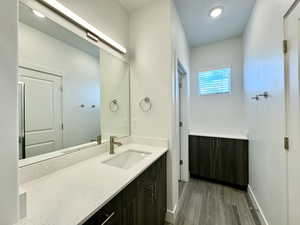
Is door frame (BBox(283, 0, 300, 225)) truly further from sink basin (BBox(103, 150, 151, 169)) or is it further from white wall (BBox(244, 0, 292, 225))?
sink basin (BBox(103, 150, 151, 169))

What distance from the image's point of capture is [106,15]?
1.58 metres

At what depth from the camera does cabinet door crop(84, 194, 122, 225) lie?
69cm

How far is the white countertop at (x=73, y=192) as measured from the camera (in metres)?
0.61

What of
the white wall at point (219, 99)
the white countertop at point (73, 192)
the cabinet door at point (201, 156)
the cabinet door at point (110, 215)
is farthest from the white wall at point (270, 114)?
the cabinet door at point (110, 215)

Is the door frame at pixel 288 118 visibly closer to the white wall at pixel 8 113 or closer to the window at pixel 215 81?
the white wall at pixel 8 113

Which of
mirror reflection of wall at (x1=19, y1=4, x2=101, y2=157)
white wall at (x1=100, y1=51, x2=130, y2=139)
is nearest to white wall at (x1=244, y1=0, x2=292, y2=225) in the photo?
white wall at (x1=100, y1=51, x2=130, y2=139)

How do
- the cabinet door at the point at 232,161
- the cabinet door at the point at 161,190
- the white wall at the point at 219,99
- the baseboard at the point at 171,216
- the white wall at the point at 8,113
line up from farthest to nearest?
1. the white wall at the point at 219,99
2. the cabinet door at the point at 232,161
3. the baseboard at the point at 171,216
4. the cabinet door at the point at 161,190
5. the white wall at the point at 8,113

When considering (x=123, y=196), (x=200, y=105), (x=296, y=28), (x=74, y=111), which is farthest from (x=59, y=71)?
(x=200, y=105)

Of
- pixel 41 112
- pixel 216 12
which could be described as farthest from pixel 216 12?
pixel 41 112

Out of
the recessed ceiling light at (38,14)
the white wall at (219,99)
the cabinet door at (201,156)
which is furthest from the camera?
the white wall at (219,99)

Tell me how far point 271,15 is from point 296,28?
536 mm

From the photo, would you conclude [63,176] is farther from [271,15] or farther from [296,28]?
[271,15]

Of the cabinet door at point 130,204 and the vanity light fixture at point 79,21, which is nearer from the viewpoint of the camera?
the cabinet door at point 130,204

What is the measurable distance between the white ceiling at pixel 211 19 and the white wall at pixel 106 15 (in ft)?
2.51
